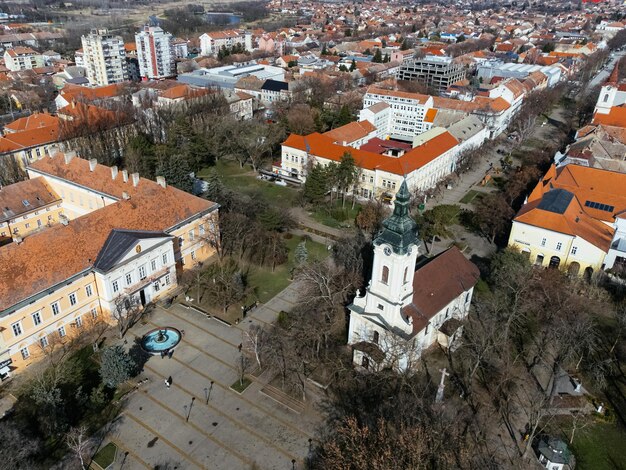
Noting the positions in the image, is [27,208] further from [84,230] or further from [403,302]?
[403,302]

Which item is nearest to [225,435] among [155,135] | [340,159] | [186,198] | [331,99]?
[186,198]

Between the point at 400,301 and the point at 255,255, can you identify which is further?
the point at 255,255

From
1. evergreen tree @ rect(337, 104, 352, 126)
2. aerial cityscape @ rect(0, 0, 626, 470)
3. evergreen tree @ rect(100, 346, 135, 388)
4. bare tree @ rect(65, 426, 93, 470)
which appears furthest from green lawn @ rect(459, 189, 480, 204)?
bare tree @ rect(65, 426, 93, 470)

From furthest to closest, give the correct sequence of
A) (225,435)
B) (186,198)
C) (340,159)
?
1. (340,159)
2. (186,198)
3. (225,435)

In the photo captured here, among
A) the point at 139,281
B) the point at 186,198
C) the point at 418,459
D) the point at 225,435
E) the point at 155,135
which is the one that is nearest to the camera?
the point at 418,459

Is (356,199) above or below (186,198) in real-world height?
below

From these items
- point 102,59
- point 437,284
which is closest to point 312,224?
point 437,284

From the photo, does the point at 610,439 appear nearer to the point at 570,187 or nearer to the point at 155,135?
the point at 570,187
